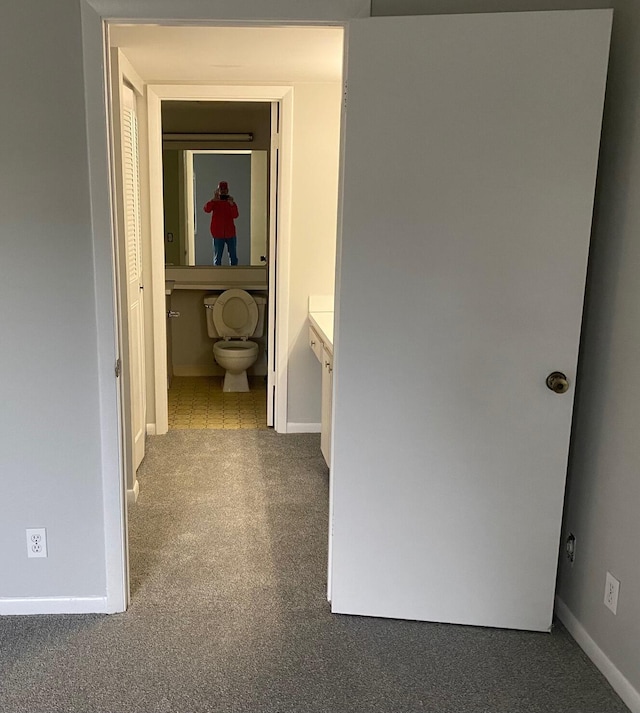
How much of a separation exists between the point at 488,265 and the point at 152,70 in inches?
96.4

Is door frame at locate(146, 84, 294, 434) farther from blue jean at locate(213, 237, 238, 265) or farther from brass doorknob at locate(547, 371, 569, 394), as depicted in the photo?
brass doorknob at locate(547, 371, 569, 394)

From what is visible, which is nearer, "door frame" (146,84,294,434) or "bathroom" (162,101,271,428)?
"door frame" (146,84,294,434)

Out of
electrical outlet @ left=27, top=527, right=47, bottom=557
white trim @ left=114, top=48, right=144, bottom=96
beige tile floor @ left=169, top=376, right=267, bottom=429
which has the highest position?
white trim @ left=114, top=48, right=144, bottom=96

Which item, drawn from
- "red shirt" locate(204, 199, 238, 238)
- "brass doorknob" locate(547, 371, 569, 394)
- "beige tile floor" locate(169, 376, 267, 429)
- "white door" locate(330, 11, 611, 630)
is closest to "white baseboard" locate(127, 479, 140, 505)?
"beige tile floor" locate(169, 376, 267, 429)

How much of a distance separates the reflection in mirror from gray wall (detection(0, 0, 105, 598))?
366 centimetres

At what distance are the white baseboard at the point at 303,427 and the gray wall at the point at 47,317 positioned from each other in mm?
2179

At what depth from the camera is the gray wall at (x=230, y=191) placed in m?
5.81

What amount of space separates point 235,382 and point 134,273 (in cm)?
206

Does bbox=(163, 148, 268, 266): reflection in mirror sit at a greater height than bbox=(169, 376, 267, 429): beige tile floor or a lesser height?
greater

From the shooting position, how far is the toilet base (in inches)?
224

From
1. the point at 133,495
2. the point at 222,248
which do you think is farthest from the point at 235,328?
the point at 133,495

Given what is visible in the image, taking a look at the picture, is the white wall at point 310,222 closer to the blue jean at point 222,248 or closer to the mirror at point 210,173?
the mirror at point 210,173

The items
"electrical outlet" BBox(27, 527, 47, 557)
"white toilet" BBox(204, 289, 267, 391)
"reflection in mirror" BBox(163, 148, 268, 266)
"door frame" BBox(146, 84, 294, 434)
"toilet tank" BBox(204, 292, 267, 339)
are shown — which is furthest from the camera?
"toilet tank" BBox(204, 292, 267, 339)

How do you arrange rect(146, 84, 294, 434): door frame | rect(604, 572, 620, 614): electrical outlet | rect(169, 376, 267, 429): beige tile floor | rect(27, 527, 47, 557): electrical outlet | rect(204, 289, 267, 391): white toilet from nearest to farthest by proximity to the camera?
1. rect(604, 572, 620, 614): electrical outlet
2. rect(27, 527, 47, 557): electrical outlet
3. rect(146, 84, 294, 434): door frame
4. rect(169, 376, 267, 429): beige tile floor
5. rect(204, 289, 267, 391): white toilet
